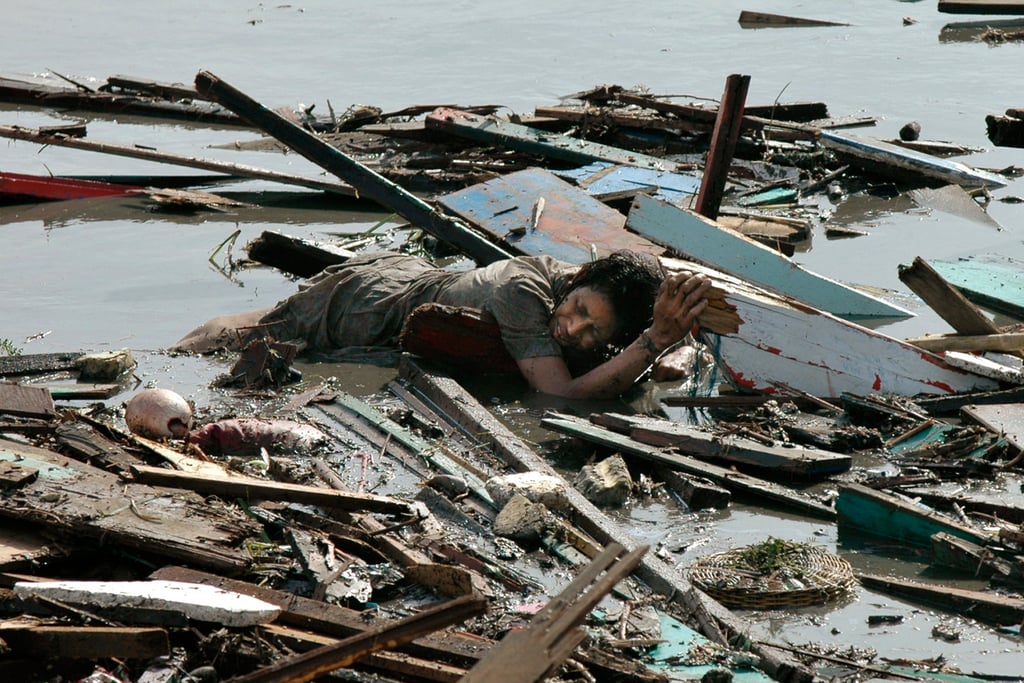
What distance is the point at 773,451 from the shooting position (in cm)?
675

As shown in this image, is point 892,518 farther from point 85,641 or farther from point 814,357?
point 85,641

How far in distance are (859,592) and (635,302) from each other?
9.12 feet

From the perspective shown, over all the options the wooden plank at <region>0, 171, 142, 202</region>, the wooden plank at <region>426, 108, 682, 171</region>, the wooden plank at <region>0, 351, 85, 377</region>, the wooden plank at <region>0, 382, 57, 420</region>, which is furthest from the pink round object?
the wooden plank at <region>0, 171, 142, 202</region>

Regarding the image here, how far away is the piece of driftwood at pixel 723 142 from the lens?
1055 centimetres

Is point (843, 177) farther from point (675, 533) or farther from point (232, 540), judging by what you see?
point (232, 540)

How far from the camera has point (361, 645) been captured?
13.7ft

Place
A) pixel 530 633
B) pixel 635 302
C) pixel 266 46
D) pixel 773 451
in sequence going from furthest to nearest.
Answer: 1. pixel 266 46
2. pixel 635 302
3. pixel 773 451
4. pixel 530 633

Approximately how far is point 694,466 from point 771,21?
18249 millimetres

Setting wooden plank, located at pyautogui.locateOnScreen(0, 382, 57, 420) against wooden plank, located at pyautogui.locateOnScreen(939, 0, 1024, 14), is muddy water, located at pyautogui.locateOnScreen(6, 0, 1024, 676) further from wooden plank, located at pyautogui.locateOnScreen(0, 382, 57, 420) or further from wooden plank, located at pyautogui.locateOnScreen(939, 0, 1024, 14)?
wooden plank, located at pyautogui.locateOnScreen(0, 382, 57, 420)

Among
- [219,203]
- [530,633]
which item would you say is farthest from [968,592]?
[219,203]

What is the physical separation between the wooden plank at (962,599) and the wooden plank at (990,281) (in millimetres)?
4278

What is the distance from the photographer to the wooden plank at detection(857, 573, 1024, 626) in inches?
203

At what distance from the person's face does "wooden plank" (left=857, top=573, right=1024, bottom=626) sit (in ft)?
8.94

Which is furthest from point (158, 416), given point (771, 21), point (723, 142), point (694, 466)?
point (771, 21)
